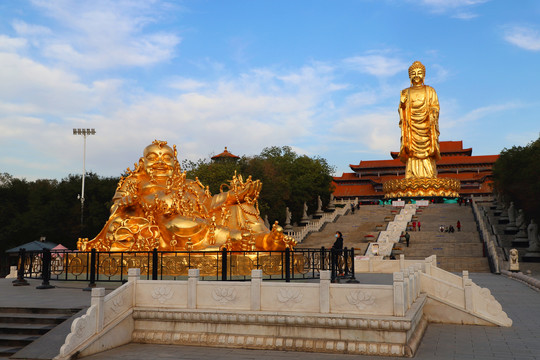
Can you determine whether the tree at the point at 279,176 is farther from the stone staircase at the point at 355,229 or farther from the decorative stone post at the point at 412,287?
the decorative stone post at the point at 412,287

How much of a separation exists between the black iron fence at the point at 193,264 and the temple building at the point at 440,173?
5153 centimetres

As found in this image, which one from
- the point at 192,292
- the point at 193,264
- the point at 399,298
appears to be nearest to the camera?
the point at 399,298

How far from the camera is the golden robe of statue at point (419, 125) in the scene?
46062mm

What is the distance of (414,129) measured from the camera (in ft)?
154

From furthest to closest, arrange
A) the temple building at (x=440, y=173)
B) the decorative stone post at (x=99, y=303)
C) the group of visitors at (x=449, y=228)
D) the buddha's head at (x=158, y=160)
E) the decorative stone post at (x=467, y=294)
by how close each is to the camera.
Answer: the temple building at (x=440, y=173) → the group of visitors at (x=449, y=228) → the buddha's head at (x=158, y=160) → the decorative stone post at (x=467, y=294) → the decorative stone post at (x=99, y=303)

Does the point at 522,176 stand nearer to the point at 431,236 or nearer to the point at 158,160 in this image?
the point at 431,236

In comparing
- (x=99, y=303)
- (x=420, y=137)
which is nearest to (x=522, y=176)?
(x=420, y=137)

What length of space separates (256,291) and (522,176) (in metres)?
26.1

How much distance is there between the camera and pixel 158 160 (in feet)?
44.0

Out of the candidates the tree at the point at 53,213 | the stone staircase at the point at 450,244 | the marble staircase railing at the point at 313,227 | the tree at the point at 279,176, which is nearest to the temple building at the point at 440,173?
the tree at the point at 279,176

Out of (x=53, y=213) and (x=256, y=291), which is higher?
(x=53, y=213)

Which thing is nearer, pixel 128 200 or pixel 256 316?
pixel 256 316

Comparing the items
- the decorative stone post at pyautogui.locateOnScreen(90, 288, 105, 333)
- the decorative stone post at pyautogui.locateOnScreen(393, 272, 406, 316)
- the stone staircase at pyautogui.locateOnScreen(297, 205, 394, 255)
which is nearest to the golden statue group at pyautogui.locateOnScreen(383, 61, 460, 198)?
the stone staircase at pyautogui.locateOnScreen(297, 205, 394, 255)

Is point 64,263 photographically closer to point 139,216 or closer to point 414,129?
point 139,216
